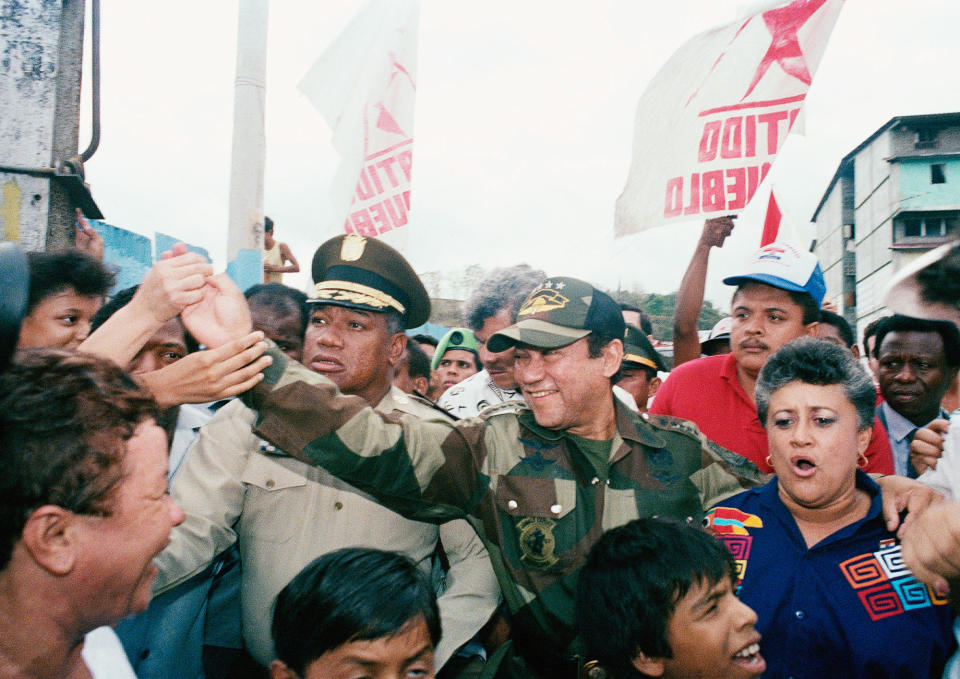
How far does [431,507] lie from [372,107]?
14.4 feet

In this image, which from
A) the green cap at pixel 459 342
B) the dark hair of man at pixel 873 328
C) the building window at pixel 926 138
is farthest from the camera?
the building window at pixel 926 138

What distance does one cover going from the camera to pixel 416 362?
17.8 feet

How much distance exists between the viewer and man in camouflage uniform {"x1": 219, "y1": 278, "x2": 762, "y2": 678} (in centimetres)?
201

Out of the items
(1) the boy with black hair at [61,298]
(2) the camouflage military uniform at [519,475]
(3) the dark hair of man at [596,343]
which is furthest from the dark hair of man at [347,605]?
(1) the boy with black hair at [61,298]

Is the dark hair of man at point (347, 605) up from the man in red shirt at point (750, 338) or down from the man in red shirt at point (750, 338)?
down

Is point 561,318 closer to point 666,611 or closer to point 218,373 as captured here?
point 666,611

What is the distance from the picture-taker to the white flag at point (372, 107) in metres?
5.75

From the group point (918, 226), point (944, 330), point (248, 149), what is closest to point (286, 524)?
point (944, 330)

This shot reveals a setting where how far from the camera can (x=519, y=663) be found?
235 cm

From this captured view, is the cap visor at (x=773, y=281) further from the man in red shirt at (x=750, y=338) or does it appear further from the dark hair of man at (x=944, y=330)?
the dark hair of man at (x=944, y=330)

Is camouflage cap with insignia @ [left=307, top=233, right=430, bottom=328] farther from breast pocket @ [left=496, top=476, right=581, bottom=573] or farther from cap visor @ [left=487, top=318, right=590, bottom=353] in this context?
breast pocket @ [left=496, top=476, right=581, bottom=573]

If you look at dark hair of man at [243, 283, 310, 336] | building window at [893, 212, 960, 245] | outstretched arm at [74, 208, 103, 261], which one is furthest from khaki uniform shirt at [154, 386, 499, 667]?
building window at [893, 212, 960, 245]

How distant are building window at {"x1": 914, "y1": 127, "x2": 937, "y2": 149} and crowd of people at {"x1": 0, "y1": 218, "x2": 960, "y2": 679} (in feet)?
141

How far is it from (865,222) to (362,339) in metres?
48.4
